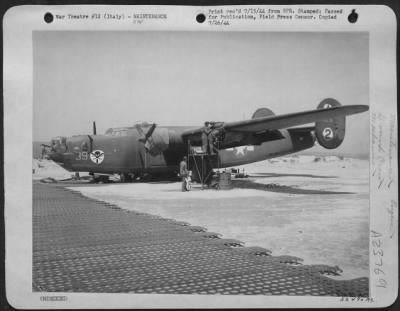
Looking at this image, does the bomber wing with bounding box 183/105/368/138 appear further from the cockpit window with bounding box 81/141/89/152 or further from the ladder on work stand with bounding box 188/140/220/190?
the cockpit window with bounding box 81/141/89/152

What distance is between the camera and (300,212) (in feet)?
8.44

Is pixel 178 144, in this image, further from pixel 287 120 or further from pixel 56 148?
pixel 56 148

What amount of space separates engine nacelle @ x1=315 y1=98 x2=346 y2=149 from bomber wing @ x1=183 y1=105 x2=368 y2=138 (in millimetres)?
40

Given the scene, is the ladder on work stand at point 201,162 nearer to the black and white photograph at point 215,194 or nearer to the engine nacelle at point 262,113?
the black and white photograph at point 215,194

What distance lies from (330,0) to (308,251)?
1.86 metres

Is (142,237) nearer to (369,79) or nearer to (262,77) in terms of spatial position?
(262,77)

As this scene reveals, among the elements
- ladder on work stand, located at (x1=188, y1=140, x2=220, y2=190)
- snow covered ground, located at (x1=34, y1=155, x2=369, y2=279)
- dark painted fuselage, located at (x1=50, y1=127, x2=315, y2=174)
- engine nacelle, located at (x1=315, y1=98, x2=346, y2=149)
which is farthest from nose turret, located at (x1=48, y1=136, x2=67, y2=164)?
engine nacelle, located at (x1=315, y1=98, x2=346, y2=149)

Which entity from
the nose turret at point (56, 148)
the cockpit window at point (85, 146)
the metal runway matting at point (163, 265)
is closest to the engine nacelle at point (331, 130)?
the metal runway matting at point (163, 265)

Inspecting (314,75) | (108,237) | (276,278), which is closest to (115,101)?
(108,237)

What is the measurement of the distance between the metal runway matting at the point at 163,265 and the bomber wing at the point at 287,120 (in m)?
1.20

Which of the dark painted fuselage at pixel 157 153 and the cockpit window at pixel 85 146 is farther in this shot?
the cockpit window at pixel 85 146

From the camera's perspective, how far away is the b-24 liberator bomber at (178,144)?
3141 millimetres

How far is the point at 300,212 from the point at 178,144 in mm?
2078

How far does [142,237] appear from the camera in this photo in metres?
2.49
